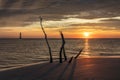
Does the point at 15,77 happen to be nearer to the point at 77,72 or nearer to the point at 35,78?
the point at 35,78

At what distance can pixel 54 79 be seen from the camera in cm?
1480

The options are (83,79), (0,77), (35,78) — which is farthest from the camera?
(0,77)

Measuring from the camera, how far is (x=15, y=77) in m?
15.9

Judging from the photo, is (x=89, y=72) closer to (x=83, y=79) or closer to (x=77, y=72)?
(x=77, y=72)

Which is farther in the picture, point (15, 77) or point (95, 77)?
point (15, 77)

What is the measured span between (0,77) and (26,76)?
5.30 feet

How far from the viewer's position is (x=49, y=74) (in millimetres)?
16297

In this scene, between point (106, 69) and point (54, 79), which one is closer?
point (54, 79)

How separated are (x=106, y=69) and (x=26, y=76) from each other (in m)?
4.85

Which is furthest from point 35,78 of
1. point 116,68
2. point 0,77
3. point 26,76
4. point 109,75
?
point 116,68

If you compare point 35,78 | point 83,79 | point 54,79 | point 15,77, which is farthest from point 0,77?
point 83,79

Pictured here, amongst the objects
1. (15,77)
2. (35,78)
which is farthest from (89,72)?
(15,77)

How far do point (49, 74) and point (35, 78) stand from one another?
117 cm

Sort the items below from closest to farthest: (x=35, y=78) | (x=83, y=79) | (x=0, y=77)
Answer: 1. (x=83, y=79)
2. (x=35, y=78)
3. (x=0, y=77)
